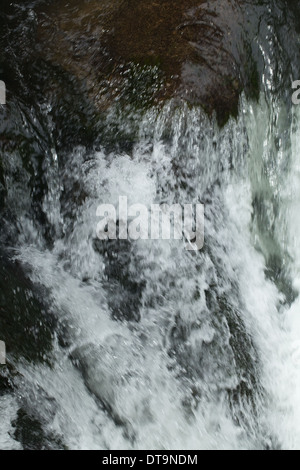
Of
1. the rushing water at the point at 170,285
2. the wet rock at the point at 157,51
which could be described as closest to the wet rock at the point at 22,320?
the rushing water at the point at 170,285

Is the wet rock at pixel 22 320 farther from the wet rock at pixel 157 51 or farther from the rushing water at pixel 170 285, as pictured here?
the wet rock at pixel 157 51

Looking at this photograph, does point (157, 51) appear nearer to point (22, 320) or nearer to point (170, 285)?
point (170, 285)

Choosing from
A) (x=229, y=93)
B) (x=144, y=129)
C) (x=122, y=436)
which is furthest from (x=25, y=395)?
(x=229, y=93)

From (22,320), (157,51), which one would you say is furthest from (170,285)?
(157,51)

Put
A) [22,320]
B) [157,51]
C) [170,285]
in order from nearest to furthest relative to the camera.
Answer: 1. [22,320]
2. [170,285]
3. [157,51]

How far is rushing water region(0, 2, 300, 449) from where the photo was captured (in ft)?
9.68

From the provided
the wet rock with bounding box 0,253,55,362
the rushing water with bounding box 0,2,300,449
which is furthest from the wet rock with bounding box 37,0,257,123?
the wet rock with bounding box 0,253,55,362

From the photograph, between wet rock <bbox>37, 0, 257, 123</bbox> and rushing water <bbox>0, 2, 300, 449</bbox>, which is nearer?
rushing water <bbox>0, 2, 300, 449</bbox>

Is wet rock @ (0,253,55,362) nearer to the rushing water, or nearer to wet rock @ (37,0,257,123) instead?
the rushing water

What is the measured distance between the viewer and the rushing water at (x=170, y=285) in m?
2.95

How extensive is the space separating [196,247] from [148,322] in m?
0.41

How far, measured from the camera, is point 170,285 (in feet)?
10.5
